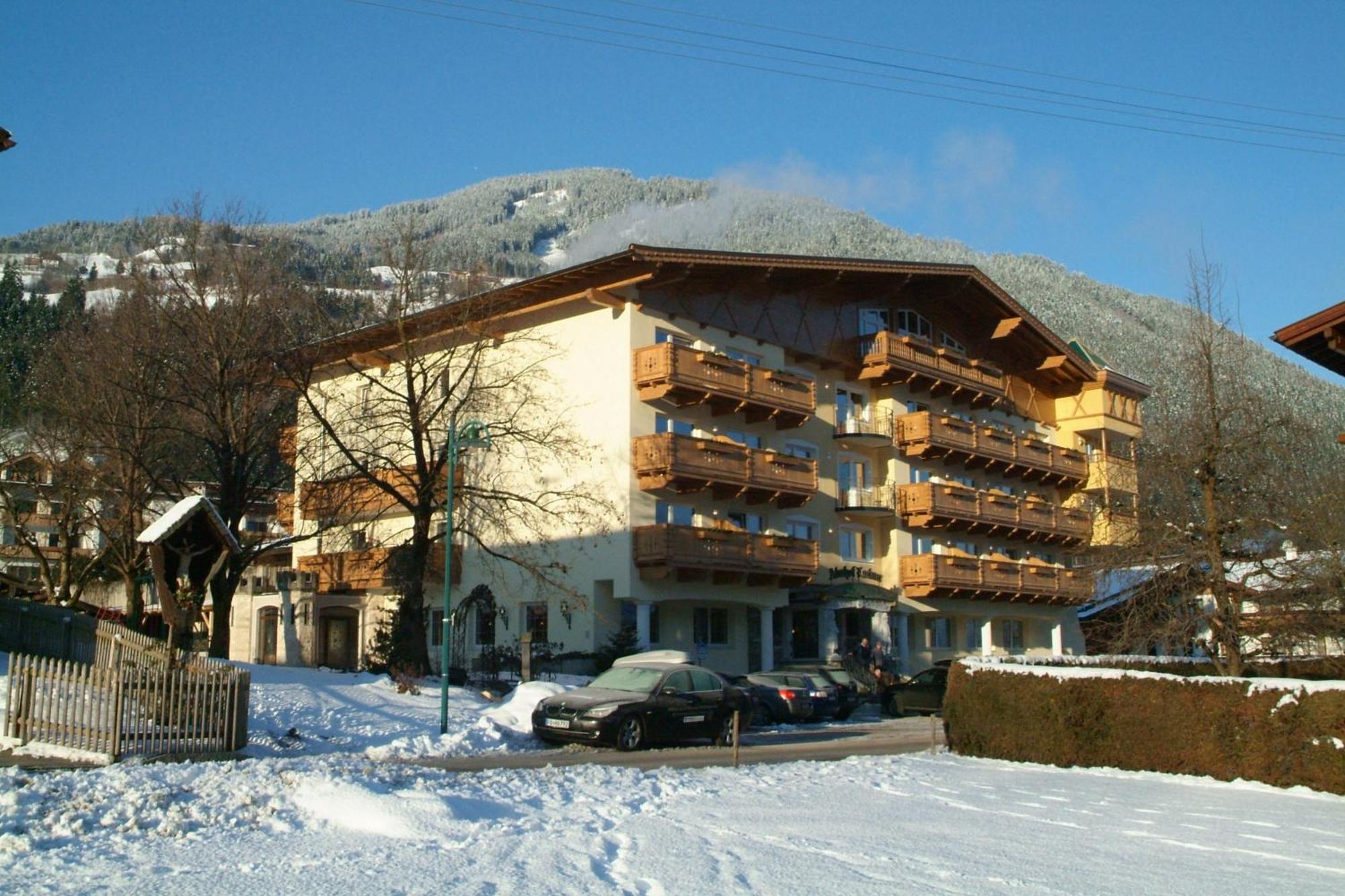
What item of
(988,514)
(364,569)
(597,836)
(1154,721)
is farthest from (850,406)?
(597,836)

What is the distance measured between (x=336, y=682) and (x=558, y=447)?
9.76 metres

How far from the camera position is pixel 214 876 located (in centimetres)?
973

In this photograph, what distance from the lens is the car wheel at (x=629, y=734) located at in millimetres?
22578

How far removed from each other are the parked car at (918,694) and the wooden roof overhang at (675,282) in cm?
1213

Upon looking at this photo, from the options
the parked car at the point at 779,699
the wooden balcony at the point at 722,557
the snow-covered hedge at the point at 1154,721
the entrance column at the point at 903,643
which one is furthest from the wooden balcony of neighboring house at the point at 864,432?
the snow-covered hedge at the point at 1154,721

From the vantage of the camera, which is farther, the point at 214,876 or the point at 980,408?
the point at 980,408

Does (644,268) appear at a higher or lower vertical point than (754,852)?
higher

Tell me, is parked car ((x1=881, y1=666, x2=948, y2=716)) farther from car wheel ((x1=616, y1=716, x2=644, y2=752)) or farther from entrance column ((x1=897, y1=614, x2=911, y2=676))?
car wheel ((x1=616, y1=716, x2=644, y2=752))

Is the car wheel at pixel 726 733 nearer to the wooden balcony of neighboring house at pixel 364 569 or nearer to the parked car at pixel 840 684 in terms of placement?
the parked car at pixel 840 684

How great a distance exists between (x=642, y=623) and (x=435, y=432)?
8.18 m

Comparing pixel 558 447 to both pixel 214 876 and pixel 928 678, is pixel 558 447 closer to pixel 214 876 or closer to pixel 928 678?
pixel 928 678

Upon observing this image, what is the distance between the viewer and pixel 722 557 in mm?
37781

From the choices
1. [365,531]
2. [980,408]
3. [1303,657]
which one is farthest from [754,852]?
[980,408]

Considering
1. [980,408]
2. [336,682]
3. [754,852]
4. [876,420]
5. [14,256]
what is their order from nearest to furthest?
1. [754,852]
2. [336,682]
3. [876,420]
4. [980,408]
5. [14,256]
